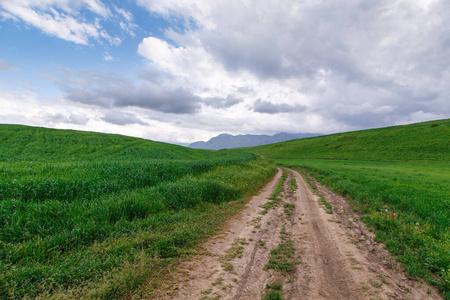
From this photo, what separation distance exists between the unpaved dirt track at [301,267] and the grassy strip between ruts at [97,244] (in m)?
0.71

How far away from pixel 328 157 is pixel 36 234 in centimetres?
7661

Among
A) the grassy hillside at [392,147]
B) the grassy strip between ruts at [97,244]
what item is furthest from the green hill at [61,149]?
the grassy hillside at [392,147]

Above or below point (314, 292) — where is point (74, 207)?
above

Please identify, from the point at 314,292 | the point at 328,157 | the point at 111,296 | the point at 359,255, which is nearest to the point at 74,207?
the point at 111,296

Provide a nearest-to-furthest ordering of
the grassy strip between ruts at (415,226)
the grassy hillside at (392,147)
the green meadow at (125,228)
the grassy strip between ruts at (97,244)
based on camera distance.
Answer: the grassy strip between ruts at (97,244)
the green meadow at (125,228)
the grassy strip between ruts at (415,226)
the grassy hillside at (392,147)

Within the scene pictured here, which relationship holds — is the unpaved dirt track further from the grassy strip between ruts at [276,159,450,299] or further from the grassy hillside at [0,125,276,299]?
the grassy hillside at [0,125,276,299]

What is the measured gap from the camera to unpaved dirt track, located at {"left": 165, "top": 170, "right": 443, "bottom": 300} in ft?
13.6

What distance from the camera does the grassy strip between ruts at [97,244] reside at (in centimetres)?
381

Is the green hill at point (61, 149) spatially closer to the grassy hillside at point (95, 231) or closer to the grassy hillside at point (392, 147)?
the grassy hillside at point (95, 231)

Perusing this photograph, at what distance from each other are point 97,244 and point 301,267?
5372mm

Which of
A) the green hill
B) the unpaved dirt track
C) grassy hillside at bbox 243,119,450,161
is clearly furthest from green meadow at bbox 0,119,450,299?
grassy hillside at bbox 243,119,450,161

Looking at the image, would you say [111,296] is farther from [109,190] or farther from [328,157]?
[328,157]

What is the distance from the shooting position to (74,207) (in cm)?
652

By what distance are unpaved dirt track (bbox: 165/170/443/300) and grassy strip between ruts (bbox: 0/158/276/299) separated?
71cm
